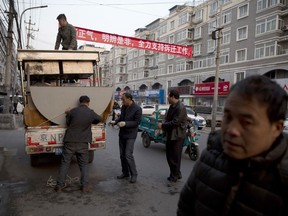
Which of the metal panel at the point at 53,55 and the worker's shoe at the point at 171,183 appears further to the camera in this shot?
the metal panel at the point at 53,55

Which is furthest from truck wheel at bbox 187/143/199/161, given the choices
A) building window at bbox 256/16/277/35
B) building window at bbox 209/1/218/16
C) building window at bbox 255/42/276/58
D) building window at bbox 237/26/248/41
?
building window at bbox 209/1/218/16

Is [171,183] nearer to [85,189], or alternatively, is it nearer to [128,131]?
[128,131]

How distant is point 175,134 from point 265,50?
2567 cm

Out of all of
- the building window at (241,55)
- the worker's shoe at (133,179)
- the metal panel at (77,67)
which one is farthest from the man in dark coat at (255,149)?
the building window at (241,55)

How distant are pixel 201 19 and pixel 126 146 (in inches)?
1424

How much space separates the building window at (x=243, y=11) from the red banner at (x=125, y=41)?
635 inches

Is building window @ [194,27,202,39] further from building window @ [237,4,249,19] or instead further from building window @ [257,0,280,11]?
building window @ [257,0,280,11]

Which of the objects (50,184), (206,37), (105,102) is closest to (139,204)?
(50,184)

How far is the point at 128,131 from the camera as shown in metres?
5.89

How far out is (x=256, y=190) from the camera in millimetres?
1302

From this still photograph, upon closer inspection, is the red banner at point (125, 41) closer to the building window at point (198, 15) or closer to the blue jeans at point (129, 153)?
the blue jeans at point (129, 153)

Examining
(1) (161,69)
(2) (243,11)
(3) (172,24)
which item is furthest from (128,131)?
(1) (161,69)

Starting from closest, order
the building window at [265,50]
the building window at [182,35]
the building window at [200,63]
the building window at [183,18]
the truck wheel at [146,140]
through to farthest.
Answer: the truck wheel at [146,140] → the building window at [265,50] → the building window at [200,63] → the building window at [183,18] → the building window at [182,35]

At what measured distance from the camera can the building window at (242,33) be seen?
30.6 metres
